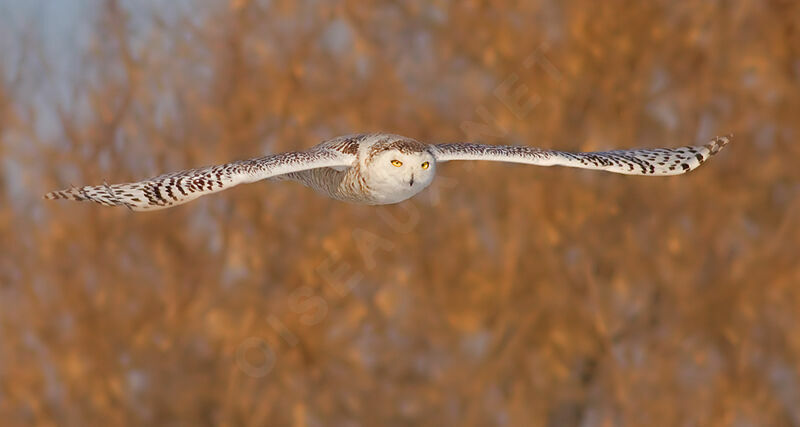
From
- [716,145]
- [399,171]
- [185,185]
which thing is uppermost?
[716,145]

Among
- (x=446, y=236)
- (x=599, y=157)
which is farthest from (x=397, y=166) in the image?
(x=446, y=236)

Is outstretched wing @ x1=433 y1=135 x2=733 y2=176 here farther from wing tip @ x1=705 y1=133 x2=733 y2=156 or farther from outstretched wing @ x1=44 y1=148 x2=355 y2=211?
outstretched wing @ x1=44 y1=148 x2=355 y2=211

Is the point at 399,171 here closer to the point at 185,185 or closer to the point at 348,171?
the point at 348,171

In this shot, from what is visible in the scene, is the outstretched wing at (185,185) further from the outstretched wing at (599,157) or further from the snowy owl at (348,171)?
the outstretched wing at (599,157)

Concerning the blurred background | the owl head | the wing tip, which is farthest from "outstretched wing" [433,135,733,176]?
the blurred background

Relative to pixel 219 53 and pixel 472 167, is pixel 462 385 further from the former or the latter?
pixel 219 53
